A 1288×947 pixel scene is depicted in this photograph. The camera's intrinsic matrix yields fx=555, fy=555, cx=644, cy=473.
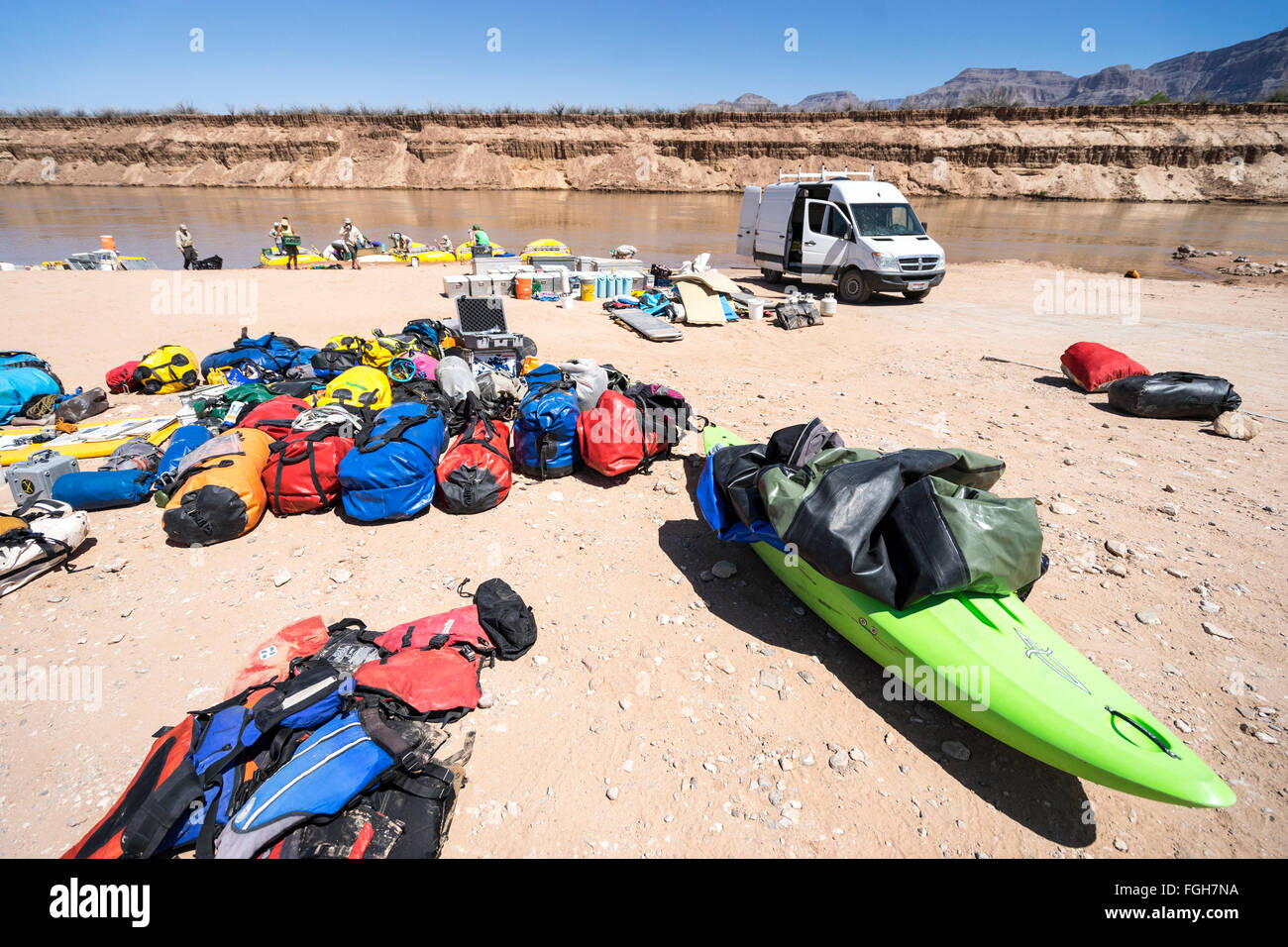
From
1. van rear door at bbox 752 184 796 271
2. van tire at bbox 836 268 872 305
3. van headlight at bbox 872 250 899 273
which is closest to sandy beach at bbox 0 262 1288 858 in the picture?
van headlight at bbox 872 250 899 273

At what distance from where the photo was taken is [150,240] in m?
21.2

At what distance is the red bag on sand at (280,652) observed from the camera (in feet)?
9.97

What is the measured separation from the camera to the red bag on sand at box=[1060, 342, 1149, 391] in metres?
6.96

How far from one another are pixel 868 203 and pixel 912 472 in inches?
456

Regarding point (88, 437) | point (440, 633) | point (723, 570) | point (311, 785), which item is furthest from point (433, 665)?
point (88, 437)

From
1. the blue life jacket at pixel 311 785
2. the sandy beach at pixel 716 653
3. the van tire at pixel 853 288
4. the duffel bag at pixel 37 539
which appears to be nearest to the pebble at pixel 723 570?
the sandy beach at pixel 716 653

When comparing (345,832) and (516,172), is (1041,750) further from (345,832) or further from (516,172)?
(516,172)

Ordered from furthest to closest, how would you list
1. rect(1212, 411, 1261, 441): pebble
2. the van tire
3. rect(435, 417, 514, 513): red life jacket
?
1. the van tire
2. rect(1212, 411, 1261, 441): pebble
3. rect(435, 417, 514, 513): red life jacket

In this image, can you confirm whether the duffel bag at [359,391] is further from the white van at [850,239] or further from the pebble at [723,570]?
the white van at [850,239]

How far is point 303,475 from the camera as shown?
4.38m

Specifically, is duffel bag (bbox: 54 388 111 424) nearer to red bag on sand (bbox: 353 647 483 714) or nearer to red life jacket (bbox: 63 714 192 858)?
red life jacket (bbox: 63 714 192 858)

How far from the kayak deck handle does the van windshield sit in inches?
471

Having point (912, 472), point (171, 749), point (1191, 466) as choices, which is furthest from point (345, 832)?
point (1191, 466)
